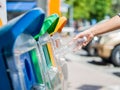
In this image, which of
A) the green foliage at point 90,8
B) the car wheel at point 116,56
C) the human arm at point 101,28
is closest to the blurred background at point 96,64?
the car wheel at point 116,56

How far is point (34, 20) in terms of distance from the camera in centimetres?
191

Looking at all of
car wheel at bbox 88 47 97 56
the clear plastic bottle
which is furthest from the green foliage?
the clear plastic bottle

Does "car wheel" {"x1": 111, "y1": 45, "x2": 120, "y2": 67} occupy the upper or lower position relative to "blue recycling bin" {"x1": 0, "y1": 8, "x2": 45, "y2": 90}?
lower

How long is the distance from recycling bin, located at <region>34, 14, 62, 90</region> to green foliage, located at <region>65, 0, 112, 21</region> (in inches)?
1871

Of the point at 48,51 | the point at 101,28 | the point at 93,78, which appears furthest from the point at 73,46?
the point at 93,78

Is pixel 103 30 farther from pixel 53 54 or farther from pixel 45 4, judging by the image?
pixel 45 4

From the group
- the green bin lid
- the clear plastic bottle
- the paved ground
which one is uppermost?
the green bin lid

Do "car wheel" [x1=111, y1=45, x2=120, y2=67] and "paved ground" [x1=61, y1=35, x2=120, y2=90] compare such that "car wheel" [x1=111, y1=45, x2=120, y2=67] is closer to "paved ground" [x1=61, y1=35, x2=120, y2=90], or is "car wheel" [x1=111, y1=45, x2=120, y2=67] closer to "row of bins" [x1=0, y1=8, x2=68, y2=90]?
"paved ground" [x1=61, y1=35, x2=120, y2=90]

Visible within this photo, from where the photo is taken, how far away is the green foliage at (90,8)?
50.6 meters

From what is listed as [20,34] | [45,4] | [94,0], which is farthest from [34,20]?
[94,0]

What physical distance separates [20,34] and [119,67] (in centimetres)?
1112

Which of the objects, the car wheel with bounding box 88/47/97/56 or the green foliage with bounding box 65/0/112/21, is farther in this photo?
the green foliage with bounding box 65/0/112/21

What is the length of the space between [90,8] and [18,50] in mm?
52926

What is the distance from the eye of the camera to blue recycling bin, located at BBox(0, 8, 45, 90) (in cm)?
178
